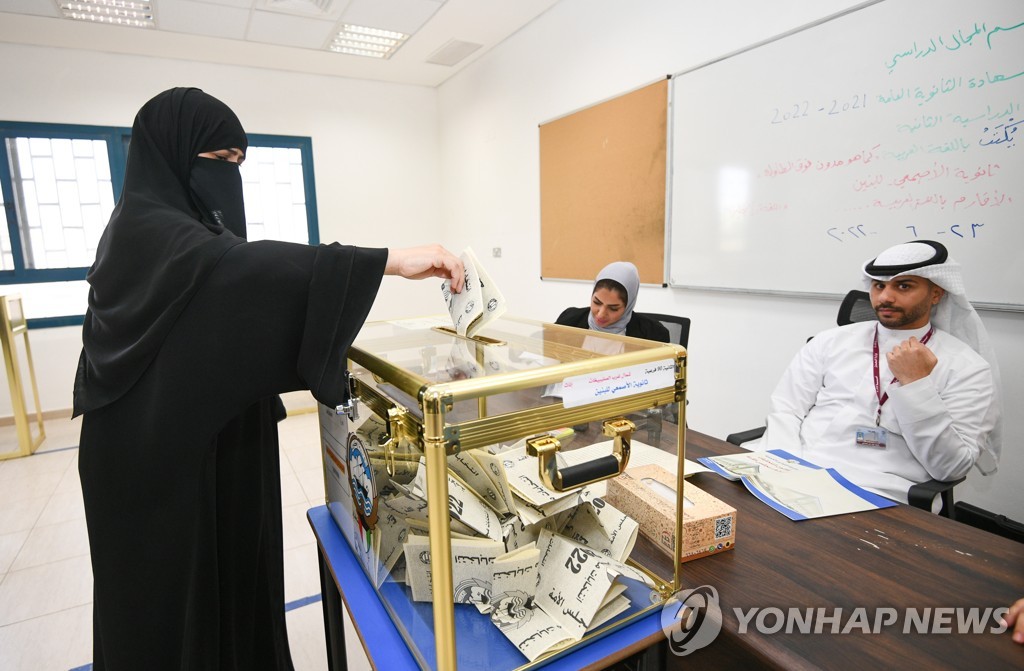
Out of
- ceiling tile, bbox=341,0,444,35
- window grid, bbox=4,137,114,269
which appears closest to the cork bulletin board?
ceiling tile, bbox=341,0,444,35

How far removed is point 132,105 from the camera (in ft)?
14.0

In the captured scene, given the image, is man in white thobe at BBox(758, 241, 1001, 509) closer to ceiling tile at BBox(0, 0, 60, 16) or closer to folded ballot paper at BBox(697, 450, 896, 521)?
folded ballot paper at BBox(697, 450, 896, 521)

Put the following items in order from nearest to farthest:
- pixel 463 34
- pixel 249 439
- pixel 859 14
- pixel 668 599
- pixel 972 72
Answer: pixel 668 599 < pixel 249 439 < pixel 972 72 < pixel 859 14 < pixel 463 34

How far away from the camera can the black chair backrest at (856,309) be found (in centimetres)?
190

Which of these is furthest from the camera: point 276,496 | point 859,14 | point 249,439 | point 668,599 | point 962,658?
point 859,14

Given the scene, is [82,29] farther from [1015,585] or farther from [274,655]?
[1015,585]

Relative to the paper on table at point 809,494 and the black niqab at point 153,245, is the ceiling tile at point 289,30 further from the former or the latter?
the paper on table at point 809,494

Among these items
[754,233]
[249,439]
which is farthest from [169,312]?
[754,233]

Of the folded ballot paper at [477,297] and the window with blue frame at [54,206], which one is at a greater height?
the window with blue frame at [54,206]

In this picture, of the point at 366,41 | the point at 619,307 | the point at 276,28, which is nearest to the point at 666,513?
the point at 619,307

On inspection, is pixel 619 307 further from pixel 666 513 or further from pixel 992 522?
pixel 666 513

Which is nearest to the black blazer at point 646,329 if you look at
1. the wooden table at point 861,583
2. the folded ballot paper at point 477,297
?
the wooden table at point 861,583

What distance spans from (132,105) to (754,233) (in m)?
4.81

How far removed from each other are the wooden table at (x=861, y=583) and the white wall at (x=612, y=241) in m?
1.29
